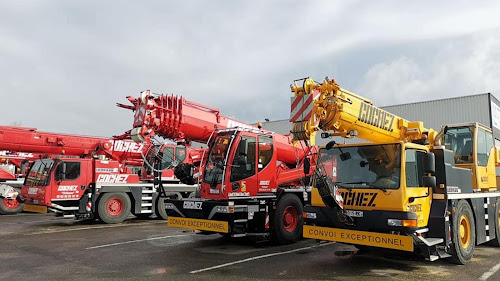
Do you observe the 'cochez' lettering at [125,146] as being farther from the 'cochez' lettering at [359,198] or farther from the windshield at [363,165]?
the 'cochez' lettering at [359,198]

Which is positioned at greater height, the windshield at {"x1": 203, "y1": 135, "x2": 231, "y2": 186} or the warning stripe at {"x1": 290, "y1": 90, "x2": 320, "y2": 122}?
the warning stripe at {"x1": 290, "y1": 90, "x2": 320, "y2": 122}

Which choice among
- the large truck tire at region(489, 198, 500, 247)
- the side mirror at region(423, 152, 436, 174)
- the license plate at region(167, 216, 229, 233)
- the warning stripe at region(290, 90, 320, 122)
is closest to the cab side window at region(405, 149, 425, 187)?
the side mirror at region(423, 152, 436, 174)

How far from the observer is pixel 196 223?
8.84 m

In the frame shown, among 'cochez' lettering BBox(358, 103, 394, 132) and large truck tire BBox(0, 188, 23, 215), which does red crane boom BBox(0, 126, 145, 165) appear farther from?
'cochez' lettering BBox(358, 103, 394, 132)

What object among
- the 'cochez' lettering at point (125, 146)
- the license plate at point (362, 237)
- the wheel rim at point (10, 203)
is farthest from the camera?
the wheel rim at point (10, 203)

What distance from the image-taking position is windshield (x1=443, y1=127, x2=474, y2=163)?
29.7 feet

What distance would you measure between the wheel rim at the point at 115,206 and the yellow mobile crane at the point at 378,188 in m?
9.06

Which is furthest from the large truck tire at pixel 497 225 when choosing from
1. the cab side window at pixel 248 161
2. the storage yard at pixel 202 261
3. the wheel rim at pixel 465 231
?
the cab side window at pixel 248 161

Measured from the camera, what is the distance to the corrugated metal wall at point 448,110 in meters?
24.1

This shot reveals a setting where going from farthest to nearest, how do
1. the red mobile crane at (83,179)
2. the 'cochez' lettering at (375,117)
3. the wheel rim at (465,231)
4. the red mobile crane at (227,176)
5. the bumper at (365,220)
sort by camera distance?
the red mobile crane at (83,179)
the red mobile crane at (227,176)
the 'cochez' lettering at (375,117)
the wheel rim at (465,231)
the bumper at (365,220)

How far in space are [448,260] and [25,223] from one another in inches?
545

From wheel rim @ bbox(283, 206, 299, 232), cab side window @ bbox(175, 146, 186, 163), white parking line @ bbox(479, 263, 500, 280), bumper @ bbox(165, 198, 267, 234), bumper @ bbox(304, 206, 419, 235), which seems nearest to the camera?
bumper @ bbox(304, 206, 419, 235)

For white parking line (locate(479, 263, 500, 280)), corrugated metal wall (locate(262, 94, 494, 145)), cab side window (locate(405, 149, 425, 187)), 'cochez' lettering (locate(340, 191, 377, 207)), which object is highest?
corrugated metal wall (locate(262, 94, 494, 145))

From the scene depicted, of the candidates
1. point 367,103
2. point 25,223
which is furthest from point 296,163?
point 25,223
